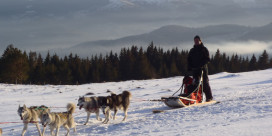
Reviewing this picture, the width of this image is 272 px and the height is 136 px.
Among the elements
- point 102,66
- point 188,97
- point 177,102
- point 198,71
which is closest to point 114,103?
point 177,102

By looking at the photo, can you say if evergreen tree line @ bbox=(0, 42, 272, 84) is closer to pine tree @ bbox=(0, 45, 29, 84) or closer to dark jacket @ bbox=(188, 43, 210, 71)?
pine tree @ bbox=(0, 45, 29, 84)

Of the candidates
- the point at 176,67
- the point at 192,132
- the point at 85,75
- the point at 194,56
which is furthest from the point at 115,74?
the point at 192,132

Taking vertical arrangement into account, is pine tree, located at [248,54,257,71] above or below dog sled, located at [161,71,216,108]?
above

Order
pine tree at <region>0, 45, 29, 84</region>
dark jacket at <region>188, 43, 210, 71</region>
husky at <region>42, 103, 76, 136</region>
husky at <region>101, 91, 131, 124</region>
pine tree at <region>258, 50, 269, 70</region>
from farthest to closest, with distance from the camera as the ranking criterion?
pine tree at <region>258, 50, 269, 70</region> → pine tree at <region>0, 45, 29, 84</region> → dark jacket at <region>188, 43, 210, 71</region> → husky at <region>101, 91, 131, 124</region> → husky at <region>42, 103, 76, 136</region>

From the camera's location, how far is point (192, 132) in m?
5.87

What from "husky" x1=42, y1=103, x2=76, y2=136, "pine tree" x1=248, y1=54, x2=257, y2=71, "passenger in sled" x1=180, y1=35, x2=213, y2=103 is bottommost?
"husky" x1=42, y1=103, x2=76, y2=136

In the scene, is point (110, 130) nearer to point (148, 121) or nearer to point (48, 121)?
point (148, 121)

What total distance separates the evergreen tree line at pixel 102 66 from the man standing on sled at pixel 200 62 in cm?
4253

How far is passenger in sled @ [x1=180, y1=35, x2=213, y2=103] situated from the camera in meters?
9.95

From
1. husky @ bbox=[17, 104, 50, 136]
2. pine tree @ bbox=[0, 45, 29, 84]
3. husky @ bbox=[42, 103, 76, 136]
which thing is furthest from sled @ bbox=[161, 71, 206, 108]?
pine tree @ bbox=[0, 45, 29, 84]

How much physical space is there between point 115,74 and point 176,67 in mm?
15657

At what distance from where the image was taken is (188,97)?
9.83 meters

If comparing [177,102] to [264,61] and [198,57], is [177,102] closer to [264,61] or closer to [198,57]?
[198,57]

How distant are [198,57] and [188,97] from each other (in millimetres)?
1374
